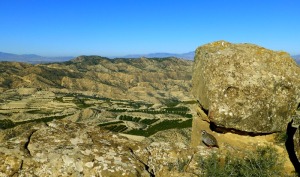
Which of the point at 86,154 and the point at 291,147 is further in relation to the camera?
the point at 291,147

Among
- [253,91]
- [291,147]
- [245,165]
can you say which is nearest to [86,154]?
[245,165]

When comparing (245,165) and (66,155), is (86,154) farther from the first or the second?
(245,165)

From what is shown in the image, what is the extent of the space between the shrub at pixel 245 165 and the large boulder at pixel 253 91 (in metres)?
1.62

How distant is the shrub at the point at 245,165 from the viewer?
9297 mm

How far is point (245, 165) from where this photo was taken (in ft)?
31.7

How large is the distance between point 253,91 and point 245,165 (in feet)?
12.0

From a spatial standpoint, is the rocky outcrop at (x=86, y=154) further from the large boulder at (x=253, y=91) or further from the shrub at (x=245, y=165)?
the large boulder at (x=253, y=91)

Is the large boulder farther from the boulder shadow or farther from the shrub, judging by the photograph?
the shrub

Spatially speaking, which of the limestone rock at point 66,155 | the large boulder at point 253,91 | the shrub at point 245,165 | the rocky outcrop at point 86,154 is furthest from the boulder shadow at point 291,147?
the limestone rock at point 66,155

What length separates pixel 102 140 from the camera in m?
11.1

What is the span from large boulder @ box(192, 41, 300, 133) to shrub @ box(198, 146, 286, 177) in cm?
162

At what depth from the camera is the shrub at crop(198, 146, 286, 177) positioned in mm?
9297

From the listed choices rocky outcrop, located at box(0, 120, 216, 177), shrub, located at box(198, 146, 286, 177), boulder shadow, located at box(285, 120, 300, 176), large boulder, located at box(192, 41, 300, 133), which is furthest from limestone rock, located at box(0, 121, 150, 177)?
boulder shadow, located at box(285, 120, 300, 176)

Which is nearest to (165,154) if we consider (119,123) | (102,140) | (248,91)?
(102,140)
